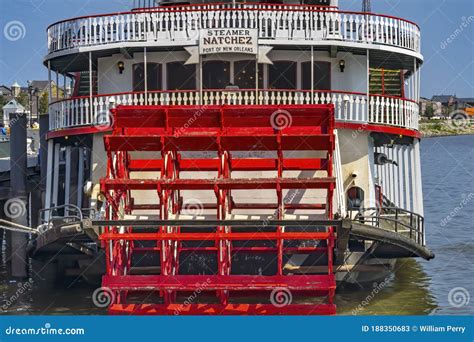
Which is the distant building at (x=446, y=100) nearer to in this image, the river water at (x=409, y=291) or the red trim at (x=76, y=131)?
the river water at (x=409, y=291)

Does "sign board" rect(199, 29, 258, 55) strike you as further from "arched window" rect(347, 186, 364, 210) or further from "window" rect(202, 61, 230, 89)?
"arched window" rect(347, 186, 364, 210)

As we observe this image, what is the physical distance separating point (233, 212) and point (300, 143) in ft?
5.53

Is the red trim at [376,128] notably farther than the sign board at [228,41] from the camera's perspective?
No

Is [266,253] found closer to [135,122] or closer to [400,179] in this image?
[135,122]

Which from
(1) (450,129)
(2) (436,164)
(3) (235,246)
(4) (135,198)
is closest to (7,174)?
(4) (135,198)

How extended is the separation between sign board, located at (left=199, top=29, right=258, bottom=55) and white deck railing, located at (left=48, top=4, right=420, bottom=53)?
0.50 ft

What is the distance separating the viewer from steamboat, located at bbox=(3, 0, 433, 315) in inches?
548
